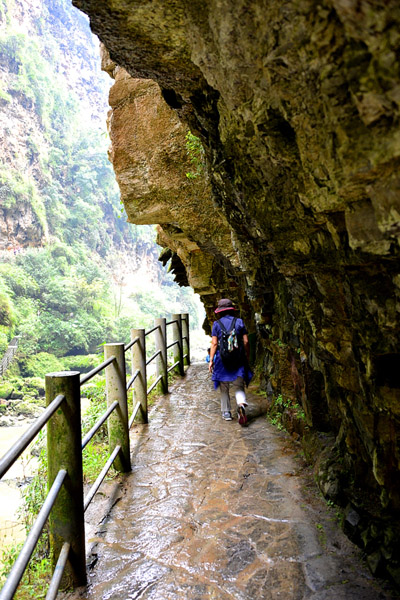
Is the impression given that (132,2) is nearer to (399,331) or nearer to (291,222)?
(291,222)

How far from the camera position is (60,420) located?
2.38 meters

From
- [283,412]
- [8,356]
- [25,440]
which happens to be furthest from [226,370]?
[8,356]

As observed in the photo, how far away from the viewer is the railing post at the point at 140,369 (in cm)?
516

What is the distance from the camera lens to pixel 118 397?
12.5 ft

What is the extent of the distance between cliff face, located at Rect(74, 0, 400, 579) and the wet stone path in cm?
26

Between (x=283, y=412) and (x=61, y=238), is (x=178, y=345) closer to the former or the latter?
(x=283, y=412)

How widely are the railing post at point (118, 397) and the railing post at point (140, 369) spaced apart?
1.29 metres

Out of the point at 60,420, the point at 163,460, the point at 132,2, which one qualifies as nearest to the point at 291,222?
the point at 132,2

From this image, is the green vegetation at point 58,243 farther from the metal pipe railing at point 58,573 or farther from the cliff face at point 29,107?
the metal pipe railing at point 58,573

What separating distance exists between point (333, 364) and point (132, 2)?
2588 millimetres

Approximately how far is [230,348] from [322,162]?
3829 millimetres

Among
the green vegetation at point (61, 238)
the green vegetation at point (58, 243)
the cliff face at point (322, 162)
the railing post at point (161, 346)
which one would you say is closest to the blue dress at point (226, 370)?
the cliff face at point (322, 162)

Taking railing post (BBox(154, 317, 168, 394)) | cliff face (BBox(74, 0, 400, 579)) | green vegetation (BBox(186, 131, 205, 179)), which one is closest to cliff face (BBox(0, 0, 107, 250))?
railing post (BBox(154, 317, 168, 394))

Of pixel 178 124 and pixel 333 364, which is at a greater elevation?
pixel 178 124
